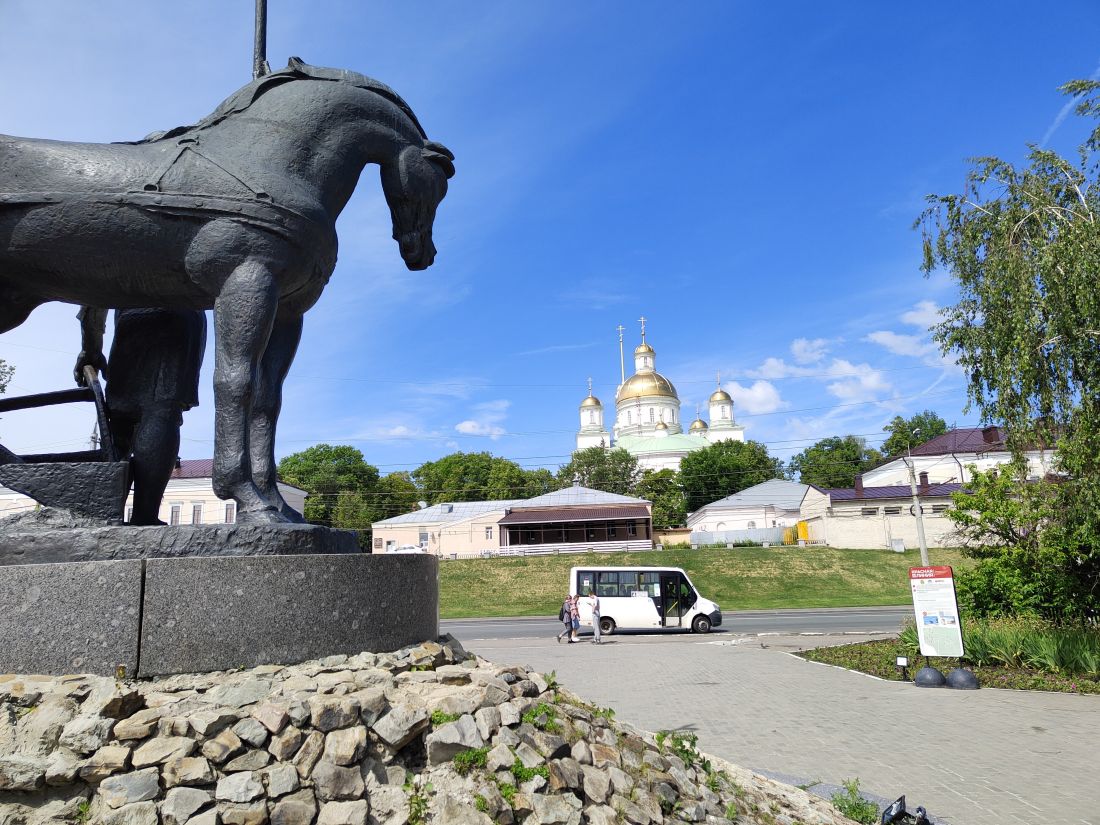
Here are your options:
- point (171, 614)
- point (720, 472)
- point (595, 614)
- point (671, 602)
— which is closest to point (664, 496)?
point (720, 472)

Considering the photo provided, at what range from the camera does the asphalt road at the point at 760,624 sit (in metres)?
19.5

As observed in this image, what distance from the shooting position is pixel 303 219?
146 inches

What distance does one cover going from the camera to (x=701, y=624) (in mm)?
20359

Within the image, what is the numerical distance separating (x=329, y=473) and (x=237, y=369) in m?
61.6

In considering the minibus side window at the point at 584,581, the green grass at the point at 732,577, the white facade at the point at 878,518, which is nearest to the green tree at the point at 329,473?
the green grass at the point at 732,577

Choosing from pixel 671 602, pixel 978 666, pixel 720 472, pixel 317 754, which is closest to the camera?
pixel 317 754

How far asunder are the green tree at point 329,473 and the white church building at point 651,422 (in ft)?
99.2

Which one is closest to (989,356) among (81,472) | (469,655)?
(469,655)

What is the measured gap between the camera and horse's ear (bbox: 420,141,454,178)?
4219 mm

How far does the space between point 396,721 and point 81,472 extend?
195 centimetres

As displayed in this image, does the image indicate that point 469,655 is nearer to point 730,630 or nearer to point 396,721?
point 396,721

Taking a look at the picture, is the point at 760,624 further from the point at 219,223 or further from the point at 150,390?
the point at 219,223

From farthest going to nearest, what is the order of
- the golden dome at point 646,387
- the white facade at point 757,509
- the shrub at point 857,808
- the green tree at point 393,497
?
the golden dome at point 646,387
the green tree at point 393,497
the white facade at point 757,509
the shrub at point 857,808

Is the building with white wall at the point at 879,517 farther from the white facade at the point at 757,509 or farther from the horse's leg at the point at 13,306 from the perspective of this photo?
the horse's leg at the point at 13,306
